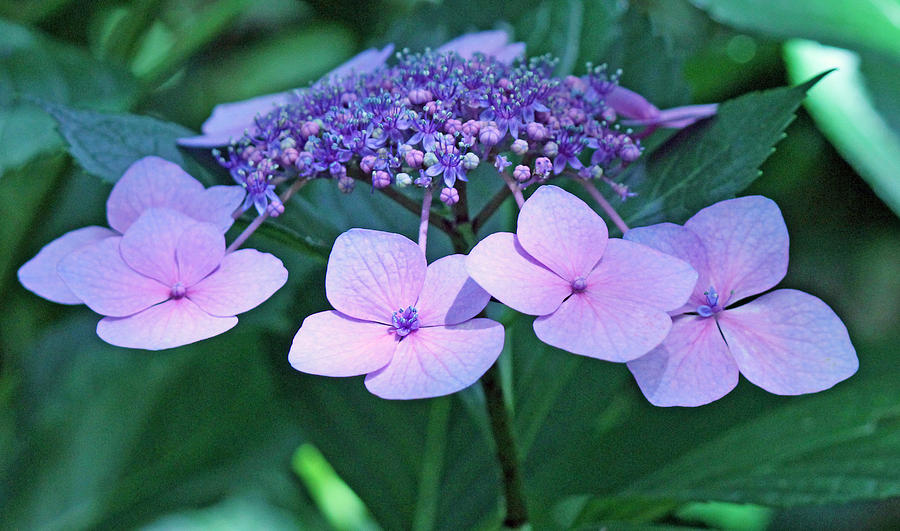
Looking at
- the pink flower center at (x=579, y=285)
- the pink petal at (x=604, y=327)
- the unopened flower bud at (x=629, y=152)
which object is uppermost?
the unopened flower bud at (x=629, y=152)

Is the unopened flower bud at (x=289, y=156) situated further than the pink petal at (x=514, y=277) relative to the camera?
Yes

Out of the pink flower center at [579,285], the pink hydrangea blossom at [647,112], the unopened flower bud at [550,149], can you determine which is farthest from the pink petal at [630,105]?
the pink flower center at [579,285]

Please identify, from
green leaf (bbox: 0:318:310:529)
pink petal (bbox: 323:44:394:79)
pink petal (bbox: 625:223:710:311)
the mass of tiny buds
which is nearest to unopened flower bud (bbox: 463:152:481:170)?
the mass of tiny buds

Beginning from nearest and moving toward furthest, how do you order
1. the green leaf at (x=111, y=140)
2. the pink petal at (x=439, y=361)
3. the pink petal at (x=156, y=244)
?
1. the pink petal at (x=439, y=361)
2. the pink petal at (x=156, y=244)
3. the green leaf at (x=111, y=140)

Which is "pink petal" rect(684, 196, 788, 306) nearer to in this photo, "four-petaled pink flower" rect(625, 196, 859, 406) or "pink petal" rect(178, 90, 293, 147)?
"four-petaled pink flower" rect(625, 196, 859, 406)

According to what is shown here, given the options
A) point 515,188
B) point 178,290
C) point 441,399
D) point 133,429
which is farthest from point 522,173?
A: point 133,429

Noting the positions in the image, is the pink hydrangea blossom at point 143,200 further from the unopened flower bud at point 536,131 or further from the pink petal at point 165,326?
the unopened flower bud at point 536,131

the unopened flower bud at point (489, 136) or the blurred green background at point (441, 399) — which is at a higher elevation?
the unopened flower bud at point (489, 136)
